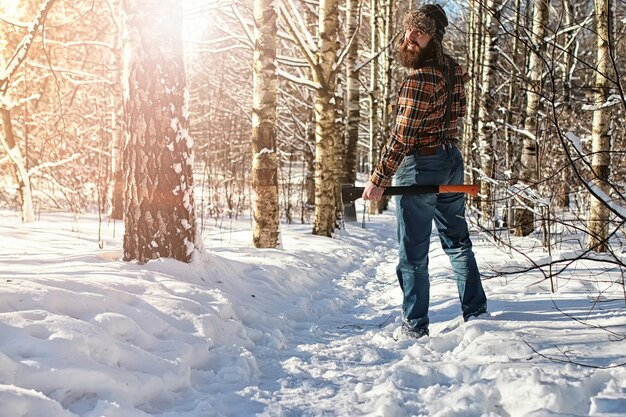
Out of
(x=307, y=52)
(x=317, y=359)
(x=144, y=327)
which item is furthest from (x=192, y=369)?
(x=307, y=52)

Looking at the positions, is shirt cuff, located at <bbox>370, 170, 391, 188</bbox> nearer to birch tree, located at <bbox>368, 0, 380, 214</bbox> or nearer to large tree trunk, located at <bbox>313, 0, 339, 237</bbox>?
large tree trunk, located at <bbox>313, 0, 339, 237</bbox>

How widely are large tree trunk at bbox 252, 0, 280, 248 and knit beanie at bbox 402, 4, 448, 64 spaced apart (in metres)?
3.43

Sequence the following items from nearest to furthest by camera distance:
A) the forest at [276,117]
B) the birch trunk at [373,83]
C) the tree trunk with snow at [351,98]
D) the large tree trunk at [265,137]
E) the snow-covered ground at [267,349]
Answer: the snow-covered ground at [267,349] → the forest at [276,117] → the large tree trunk at [265,137] → the tree trunk with snow at [351,98] → the birch trunk at [373,83]

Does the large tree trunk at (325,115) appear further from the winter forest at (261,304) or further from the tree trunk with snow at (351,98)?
the tree trunk with snow at (351,98)

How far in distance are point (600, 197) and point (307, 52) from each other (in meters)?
6.55

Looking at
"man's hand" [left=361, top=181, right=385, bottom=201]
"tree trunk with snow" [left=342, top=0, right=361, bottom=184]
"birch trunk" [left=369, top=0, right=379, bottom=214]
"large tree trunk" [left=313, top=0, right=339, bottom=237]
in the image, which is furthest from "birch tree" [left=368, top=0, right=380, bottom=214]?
"man's hand" [left=361, top=181, right=385, bottom=201]

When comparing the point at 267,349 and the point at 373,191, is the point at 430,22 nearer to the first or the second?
the point at 373,191

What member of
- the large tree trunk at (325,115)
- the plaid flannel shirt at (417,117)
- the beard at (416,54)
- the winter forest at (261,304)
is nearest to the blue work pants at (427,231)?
the plaid flannel shirt at (417,117)

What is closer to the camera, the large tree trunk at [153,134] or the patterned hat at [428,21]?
the patterned hat at [428,21]

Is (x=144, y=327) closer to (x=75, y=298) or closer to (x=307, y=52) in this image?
(x=75, y=298)

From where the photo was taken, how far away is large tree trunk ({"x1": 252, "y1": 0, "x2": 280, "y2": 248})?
249 inches

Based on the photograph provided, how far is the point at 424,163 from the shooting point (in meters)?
3.16

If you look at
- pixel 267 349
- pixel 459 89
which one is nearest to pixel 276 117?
pixel 459 89

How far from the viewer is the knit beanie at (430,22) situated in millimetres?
3053
